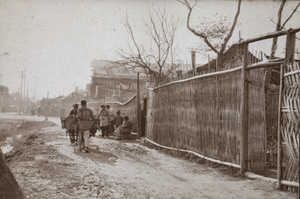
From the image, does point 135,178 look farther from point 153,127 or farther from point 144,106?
point 144,106

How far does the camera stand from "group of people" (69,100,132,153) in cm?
928

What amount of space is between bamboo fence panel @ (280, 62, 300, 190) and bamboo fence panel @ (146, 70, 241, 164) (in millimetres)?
1176

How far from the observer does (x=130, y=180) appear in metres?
5.48

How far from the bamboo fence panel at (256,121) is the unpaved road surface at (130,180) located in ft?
1.94

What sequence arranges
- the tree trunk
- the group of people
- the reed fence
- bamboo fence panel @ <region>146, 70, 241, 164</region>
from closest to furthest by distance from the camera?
1. the tree trunk
2. the reed fence
3. bamboo fence panel @ <region>146, 70, 241, 164</region>
4. the group of people

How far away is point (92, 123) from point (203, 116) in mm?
5204

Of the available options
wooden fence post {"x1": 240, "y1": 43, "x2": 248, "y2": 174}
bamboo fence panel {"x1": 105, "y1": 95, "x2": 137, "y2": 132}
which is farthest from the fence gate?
bamboo fence panel {"x1": 105, "y1": 95, "x2": 137, "y2": 132}

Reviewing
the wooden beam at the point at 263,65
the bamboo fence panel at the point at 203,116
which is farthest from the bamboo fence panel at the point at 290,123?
the bamboo fence panel at the point at 203,116

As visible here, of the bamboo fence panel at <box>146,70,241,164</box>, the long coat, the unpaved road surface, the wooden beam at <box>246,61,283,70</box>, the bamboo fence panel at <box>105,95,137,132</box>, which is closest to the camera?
the unpaved road surface

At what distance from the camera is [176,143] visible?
27.5 ft

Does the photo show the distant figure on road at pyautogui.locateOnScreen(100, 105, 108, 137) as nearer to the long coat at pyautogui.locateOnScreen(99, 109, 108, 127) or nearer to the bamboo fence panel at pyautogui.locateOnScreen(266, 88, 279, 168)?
the long coat at pyautogui.locateOnScreen(99, 109, 108, 127)

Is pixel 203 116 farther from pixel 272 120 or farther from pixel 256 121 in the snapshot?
pixel 272 120

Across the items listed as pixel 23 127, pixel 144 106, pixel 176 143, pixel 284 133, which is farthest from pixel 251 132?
pixel 23 127

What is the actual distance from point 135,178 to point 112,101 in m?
12.3
